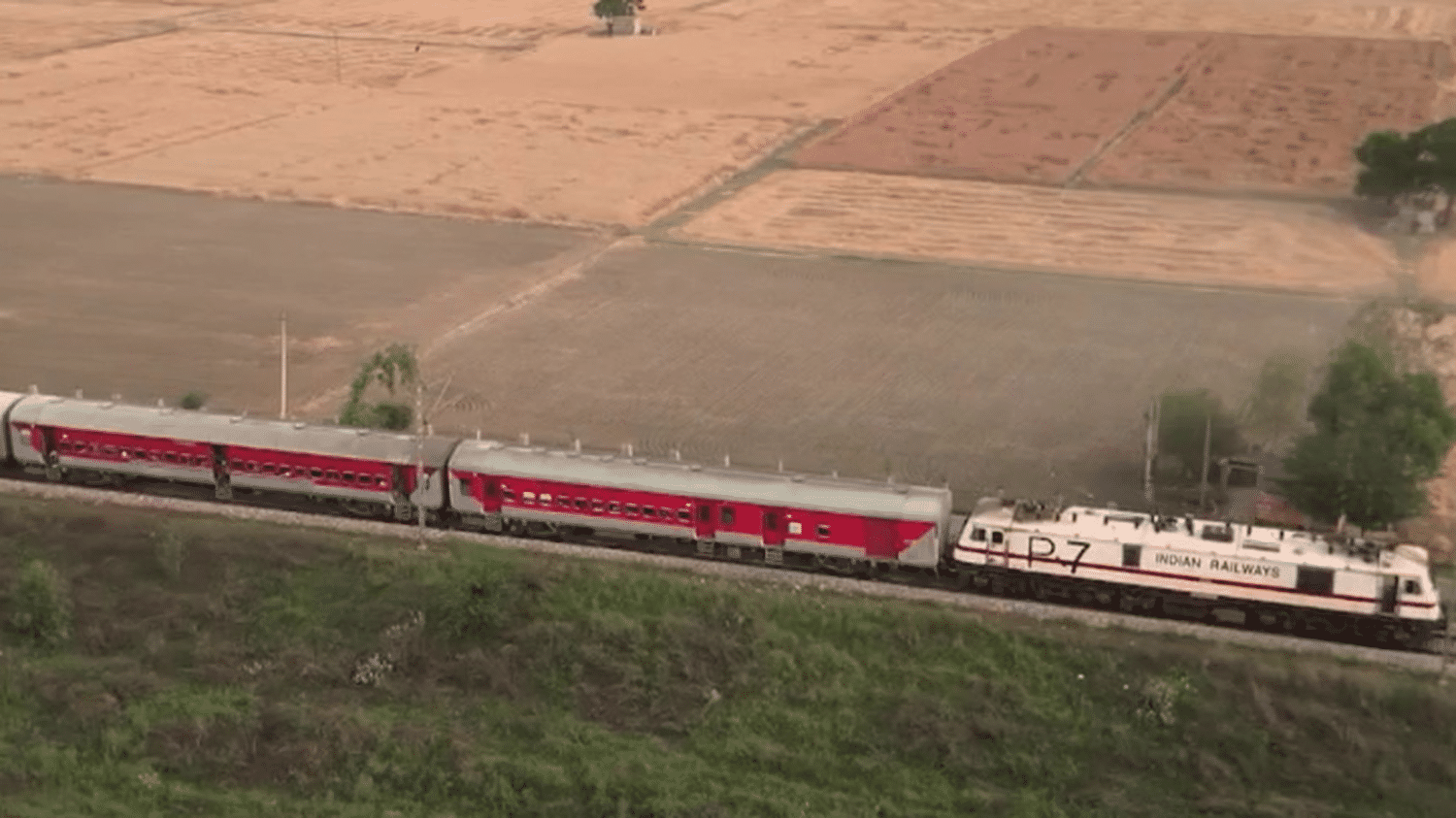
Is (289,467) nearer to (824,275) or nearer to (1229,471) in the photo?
(1229,471)

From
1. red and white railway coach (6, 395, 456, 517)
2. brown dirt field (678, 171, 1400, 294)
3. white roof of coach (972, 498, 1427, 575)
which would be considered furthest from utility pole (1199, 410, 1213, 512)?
brown dirt field (678, 171, 1400, 294)

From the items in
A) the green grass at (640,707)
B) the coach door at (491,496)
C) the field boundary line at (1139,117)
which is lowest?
the green grass at (640,707)

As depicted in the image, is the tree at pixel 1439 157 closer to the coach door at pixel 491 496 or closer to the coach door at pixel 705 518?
the coach door at pixel 705 518

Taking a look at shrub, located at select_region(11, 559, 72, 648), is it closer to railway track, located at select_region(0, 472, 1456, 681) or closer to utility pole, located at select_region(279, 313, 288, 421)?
railway track, located at select_region(0, 472, 1456, 681)

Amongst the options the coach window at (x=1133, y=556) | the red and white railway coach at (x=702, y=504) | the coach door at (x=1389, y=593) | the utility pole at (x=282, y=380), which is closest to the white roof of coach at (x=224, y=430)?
the red and white railway coach at (x=702, y=504)

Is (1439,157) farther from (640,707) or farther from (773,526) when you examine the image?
(640,707)
